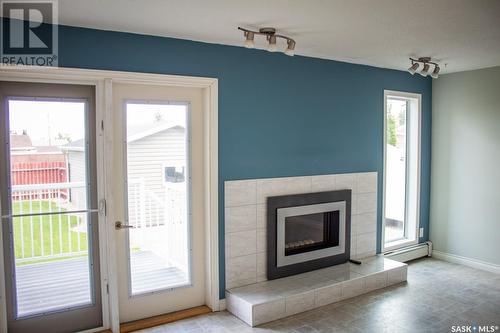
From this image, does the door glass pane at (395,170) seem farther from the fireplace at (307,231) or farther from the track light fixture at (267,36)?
the track light fixture at (267,36)

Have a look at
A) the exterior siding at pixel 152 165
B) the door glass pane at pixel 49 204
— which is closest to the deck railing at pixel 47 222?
the door glass pane at pixel 49 204

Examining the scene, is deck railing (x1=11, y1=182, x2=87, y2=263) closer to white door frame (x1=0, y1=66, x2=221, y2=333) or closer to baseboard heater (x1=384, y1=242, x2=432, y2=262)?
white door frame (x1=0, y1=66, x2=221, y2=333)

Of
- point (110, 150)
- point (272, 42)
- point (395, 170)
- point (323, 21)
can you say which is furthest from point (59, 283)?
point (395, 170)

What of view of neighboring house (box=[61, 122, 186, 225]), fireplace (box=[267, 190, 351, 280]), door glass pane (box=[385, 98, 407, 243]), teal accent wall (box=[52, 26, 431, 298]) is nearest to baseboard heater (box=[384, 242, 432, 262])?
door glass pane (box=[385, 98, 407, 243])

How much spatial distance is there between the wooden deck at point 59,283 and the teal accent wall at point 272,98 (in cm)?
71

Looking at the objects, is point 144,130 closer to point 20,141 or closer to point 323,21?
point 20,141

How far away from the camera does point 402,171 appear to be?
5.32m

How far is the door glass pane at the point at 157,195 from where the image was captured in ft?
11.0

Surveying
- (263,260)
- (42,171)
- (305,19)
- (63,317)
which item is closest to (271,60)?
(305,19)

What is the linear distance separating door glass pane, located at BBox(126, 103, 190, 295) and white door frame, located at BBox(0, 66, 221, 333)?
189 millimetres

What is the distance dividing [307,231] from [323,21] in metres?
2.17

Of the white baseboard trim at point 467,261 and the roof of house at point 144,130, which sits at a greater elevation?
the roof of house at point 144,130

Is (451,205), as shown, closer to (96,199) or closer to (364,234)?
(364,234)

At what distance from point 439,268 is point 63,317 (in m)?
4.14
